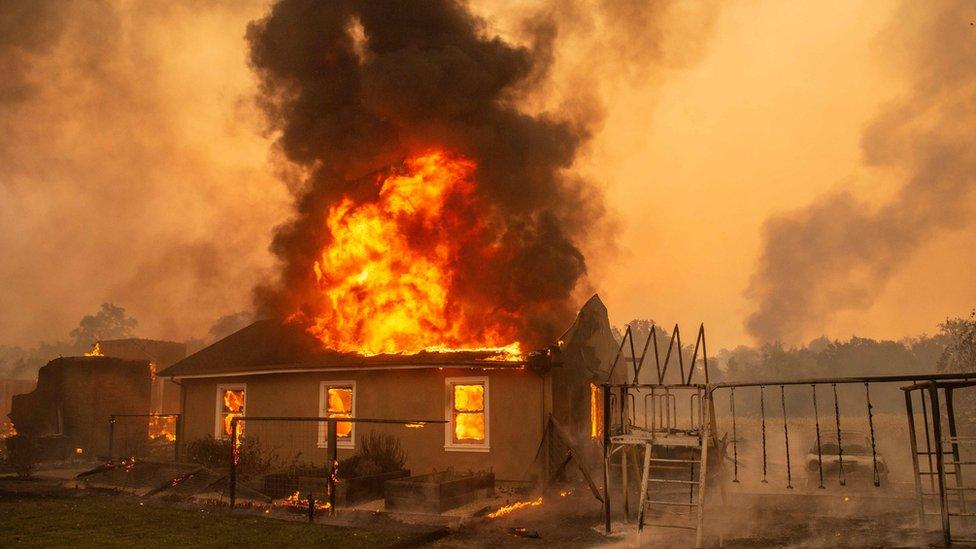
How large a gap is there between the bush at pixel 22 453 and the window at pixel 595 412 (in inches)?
596

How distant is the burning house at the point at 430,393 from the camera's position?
15117mm

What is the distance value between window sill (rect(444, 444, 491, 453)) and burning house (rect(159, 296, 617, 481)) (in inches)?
0.9

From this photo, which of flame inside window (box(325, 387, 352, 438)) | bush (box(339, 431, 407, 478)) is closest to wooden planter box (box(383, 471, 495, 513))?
bush (box(339, 431, 407, 478))

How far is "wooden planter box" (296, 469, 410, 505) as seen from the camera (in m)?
12.6

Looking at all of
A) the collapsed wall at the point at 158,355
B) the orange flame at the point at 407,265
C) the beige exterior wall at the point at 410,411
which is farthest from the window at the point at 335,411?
the collapsed wall at the point at 158,355

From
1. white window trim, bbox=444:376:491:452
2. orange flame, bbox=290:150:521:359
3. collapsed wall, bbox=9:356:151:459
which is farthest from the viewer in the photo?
collapsed wall, bbox=9:356:151:459

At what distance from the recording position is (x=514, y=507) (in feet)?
42.1

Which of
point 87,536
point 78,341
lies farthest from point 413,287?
point 78,341

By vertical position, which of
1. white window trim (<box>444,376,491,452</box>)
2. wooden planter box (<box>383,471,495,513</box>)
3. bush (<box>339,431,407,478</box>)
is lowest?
wooden planter box (<box>383,471,495,513</box>)

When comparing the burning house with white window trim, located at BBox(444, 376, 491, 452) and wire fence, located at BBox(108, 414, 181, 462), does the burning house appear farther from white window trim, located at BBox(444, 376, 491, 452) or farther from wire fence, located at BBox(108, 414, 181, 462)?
wire fence, located at BBox(108, 414, 181, 462)

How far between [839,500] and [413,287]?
1170 centimetres

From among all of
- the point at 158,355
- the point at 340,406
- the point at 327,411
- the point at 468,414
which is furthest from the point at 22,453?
the point at 158,355

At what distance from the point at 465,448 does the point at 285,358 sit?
6323 mm

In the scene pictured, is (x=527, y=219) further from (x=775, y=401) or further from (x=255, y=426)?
(x=775, y=401)
